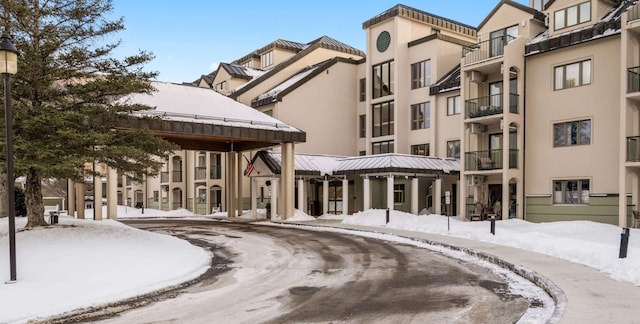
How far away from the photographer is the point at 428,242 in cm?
1812

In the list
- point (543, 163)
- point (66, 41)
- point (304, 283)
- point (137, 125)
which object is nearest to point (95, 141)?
point (66, 41)

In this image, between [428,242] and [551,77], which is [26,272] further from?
[551,77]

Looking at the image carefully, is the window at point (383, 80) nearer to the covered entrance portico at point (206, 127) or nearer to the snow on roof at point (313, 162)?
the snow on roof at point (313, 162)

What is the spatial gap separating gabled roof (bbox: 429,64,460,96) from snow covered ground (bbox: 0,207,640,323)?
15341 millimetres

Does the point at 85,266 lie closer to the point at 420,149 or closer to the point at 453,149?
the point at 453,149

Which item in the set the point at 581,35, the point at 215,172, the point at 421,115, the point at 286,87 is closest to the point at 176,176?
the point at 215,172

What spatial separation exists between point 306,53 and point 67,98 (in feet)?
104

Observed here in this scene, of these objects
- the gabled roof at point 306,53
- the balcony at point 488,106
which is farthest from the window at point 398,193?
the gabled roof at point 306,53

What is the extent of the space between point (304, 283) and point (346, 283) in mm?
912

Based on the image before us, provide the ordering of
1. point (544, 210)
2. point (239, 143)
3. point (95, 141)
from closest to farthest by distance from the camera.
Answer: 1. point (95, 141)
2. point (544, 210)
3. point (239, 143)

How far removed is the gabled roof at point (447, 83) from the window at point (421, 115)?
140 cm

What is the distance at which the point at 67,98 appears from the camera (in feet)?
49.9

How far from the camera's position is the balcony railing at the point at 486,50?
2775cm

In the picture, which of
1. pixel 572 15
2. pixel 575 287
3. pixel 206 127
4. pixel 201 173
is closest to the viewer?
pixel 575 287
